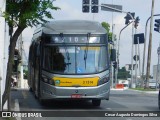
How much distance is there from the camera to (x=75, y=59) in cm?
1991

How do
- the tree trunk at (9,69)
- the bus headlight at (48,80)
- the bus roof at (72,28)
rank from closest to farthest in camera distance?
1. the tree trunk at (9,69)
2. the bus headlight at (48,80)
3. the bus roof at (72,28)

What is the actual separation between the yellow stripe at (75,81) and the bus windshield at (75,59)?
0.99ft

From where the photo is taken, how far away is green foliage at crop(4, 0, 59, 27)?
15.2 meters

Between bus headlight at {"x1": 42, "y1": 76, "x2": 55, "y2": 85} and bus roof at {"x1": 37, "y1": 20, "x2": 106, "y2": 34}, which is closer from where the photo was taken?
bus headlight at {"x1": 42, "y1": 76, "x2": 55, "y2": 85}

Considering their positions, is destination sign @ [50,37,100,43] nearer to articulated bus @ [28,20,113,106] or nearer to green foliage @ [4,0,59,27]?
articulated bus @ [28,20,113,106]

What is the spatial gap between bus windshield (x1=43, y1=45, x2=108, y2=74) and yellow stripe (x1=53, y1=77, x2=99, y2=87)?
11.9 inches

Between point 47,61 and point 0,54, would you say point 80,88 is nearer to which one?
point 47,61

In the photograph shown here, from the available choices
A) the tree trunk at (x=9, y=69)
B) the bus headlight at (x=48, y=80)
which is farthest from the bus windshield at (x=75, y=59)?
the tree trunk at (x=9, y=69)

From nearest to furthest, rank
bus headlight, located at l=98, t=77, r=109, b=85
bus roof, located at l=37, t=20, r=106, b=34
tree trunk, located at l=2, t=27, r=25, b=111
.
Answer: tree trunk, located at l=2, t=27, r=25, b=111 → bus headlight, located at l=98, t=77, r=109, b=85 → bus roof, located at l=37, t=20, r=106, b=34

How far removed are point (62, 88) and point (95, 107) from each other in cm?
247

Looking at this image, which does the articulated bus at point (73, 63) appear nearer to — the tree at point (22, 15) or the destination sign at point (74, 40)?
the destination sign at point (74, 40)

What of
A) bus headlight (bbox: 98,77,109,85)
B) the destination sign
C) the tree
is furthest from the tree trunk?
bus headlight (bbox: 98,77,109,85)

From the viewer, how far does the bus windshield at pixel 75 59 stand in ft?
64.8

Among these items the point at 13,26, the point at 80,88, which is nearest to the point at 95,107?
the point at 80,88
